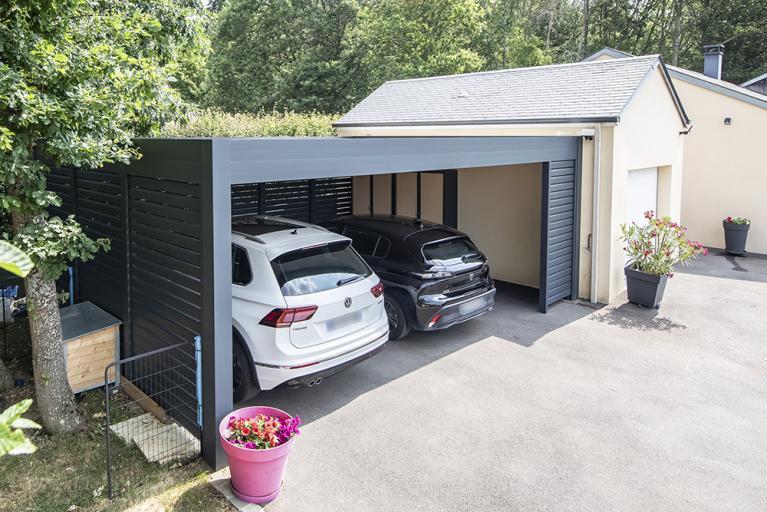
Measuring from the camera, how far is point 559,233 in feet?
Answer: 28.2

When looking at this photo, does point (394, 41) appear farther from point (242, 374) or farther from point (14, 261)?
point (14, 261)

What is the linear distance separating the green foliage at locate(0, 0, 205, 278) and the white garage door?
8.30m

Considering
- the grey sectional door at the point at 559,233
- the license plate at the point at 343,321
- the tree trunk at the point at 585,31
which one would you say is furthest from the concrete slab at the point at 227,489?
the tree trunk at the point at 585,31

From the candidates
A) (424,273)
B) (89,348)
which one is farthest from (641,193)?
(89,348)

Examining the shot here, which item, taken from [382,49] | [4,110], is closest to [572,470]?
[4,110]

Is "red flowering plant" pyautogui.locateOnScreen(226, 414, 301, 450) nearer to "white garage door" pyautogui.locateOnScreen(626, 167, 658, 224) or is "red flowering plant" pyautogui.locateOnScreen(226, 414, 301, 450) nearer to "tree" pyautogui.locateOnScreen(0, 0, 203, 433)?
"tree" pyautogui.locateOnScreen(0, 0, 203, 433)

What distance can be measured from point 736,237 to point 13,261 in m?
14.2

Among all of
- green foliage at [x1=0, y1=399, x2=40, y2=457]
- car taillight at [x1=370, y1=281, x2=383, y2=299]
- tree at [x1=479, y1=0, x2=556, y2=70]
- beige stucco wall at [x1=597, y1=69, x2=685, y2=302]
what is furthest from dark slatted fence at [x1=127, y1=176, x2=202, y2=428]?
tree at [x1=479, y1=0, x2=556, y2=70]

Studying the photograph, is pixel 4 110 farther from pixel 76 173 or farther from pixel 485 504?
pixel 485 504

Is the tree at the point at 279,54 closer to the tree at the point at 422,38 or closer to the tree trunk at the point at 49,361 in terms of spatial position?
the tree at the point at 422,38

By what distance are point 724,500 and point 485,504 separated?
1.73 meters

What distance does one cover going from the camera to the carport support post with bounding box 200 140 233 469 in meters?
4.20

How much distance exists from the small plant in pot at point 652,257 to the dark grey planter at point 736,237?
4524mm

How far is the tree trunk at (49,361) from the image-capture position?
4.81 meters
